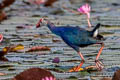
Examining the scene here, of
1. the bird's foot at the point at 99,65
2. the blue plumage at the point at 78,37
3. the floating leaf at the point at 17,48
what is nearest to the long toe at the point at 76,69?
the bird's foot at the point at 99,65

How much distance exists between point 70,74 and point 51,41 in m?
2.24

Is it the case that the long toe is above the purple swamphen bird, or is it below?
below

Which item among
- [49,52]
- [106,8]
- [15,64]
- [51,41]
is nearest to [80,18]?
[106,8]

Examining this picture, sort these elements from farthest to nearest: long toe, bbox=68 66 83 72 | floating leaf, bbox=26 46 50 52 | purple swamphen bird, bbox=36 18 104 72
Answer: floating leaf, bbox=26 46 50 52 → purple swamphen bird, bbox=36 18 104 72 → long toe, bbox=68 66 83 72

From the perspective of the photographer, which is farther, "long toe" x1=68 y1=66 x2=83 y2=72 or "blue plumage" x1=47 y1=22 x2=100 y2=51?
"blue plumage" x1=47 y1=22 x2=100 y2=51

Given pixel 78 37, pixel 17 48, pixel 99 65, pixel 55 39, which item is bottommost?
pixel 55 39

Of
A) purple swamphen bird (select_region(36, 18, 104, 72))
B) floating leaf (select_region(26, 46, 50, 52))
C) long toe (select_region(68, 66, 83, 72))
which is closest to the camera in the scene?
long toe (select_region(68, 66, 83, 72))

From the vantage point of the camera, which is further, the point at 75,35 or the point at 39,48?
the point at 39,48

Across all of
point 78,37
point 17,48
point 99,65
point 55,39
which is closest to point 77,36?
point 78,37

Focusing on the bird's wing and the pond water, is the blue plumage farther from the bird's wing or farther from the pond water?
the pond water

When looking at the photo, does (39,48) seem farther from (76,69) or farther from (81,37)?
(76,69)

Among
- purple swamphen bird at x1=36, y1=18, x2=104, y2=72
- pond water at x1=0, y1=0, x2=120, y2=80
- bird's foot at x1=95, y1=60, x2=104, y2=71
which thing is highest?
purple swamphen bird at x1=36, y1=18, x2=104, y2=72

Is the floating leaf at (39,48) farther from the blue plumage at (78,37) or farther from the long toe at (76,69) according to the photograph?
the long toe at (76,69)

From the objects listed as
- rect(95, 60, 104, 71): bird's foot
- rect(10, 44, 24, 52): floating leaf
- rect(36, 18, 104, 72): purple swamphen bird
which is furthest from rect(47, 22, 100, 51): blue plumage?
rect(10, 44, 24, 52): floating leaf
